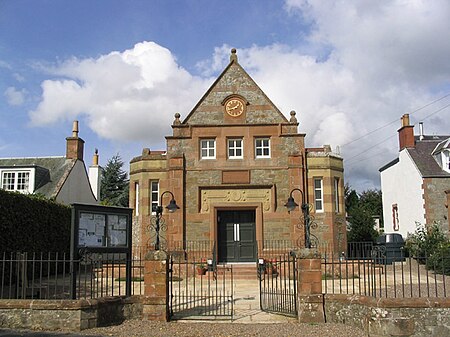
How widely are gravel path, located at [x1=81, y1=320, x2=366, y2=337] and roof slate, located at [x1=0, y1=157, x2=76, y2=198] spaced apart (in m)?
18.0

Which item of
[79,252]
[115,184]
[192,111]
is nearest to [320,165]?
[192,111]

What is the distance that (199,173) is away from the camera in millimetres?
22547

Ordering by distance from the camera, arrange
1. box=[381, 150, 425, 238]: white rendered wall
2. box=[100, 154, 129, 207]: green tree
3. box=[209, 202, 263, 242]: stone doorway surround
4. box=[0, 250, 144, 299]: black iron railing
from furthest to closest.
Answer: box=[100, 154, 129, 207]: green tree
box=[381, 150, 425, 238]: white rendered wall
box=[209, 202, 263, 242]: stone doorway surround
box=[0, 250, 144, 299]: black iron railing

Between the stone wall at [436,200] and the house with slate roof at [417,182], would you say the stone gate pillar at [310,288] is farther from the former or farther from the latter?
the stone wall at [436,200]

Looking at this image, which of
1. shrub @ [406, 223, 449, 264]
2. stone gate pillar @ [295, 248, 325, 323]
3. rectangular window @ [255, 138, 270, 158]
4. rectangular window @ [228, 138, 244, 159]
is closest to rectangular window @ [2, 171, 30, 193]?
rectangular window @ [228, 138, 244, 159]

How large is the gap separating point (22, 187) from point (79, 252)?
18633 millimetres

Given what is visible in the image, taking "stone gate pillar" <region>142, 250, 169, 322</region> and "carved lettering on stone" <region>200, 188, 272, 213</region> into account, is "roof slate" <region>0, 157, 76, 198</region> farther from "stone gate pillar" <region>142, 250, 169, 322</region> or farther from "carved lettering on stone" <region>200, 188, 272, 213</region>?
"stone gate pillar" <region>142, 250, 169, 322</region>

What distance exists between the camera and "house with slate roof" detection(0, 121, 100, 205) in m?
26.9

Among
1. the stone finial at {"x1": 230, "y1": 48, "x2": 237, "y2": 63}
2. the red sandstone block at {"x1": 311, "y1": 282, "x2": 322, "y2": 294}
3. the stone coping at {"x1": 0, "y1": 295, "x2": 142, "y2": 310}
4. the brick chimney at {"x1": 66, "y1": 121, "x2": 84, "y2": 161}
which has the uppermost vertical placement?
the stone finial at {"x1": 230, "y1": 48, "x2": 237, "y2": 63}

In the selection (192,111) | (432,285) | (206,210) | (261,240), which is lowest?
(432,285)

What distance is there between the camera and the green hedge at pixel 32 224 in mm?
15953

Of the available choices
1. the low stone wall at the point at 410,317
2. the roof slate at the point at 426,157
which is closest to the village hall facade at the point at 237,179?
the roof slate at the point at 426,157

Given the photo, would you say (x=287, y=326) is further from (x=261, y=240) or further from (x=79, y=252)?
(x=261, y=240)

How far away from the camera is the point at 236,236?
22.5 m
